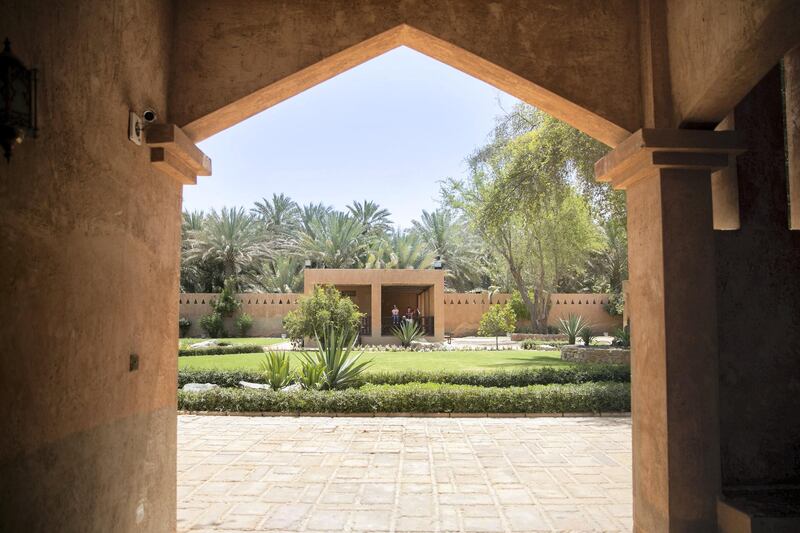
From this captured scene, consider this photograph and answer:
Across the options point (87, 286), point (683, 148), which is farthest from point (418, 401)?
point (87, 286)

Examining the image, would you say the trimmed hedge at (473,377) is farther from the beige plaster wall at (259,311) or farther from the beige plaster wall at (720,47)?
the beige plaster wall at (259,311)

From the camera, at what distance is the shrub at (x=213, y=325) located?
26.4m

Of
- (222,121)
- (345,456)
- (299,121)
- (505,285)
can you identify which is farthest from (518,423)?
(299,121)

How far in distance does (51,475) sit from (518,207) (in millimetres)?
14534

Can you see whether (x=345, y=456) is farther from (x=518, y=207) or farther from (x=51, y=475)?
(x=518, y=207)

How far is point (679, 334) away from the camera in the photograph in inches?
136

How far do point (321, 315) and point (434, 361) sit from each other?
3.72 m

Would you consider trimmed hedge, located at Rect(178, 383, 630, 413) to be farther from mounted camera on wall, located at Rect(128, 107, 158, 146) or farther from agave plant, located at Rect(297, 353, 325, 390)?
mounted camera on wall, located at Rect(128, 107, 158, 146)

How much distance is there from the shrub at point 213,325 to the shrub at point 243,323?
2.30 feet

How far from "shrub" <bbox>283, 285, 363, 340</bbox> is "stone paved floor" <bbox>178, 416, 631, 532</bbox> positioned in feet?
27.0

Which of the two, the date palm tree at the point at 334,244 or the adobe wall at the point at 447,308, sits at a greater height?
the date palm tree at the point at 334,244

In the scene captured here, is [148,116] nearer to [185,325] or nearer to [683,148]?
[683,148]

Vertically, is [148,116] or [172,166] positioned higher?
[148,116]

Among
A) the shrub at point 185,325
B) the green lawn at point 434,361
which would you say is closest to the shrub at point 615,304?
the green lawn at point 434,361
